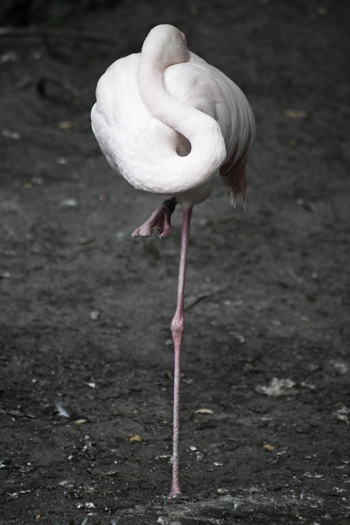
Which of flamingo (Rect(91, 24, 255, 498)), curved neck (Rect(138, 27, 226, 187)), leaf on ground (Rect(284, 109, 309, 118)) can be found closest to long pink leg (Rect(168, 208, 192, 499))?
flamingo (Rect(91, 24, 255, 498))

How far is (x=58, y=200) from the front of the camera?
5297 mm

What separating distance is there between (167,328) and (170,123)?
1.91 metres

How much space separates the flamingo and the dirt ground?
1.46ft

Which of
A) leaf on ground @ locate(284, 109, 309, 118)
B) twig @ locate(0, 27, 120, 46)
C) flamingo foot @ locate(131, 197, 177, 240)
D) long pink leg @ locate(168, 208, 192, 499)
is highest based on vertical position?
flamingo foot @ locate(131, 197, 177, 240)

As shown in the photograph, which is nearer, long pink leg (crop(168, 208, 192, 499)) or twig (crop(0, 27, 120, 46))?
long pink leg (crop(168, 208, 192, 499))

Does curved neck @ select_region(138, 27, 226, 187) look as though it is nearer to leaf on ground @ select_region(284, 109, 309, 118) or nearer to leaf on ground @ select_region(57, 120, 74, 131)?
leaf on ground @ select_region(57, 120, 74, 131)

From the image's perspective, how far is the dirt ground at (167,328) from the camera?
9.16 feet

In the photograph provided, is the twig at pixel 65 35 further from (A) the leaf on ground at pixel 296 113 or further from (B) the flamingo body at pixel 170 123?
(B) the flamingo body at pixel 170 123

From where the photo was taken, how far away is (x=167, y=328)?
403 cm

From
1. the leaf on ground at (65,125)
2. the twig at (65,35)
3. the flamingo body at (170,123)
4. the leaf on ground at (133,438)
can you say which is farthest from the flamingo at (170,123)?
the twig at (65,35)

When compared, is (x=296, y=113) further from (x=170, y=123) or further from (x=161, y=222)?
(x=170, y=123)

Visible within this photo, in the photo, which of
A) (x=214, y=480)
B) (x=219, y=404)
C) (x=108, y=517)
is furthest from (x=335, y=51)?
(x=108, y=517)

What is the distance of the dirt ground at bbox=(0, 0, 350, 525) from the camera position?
2.79 meters

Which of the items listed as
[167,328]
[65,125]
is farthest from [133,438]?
[65,125]
